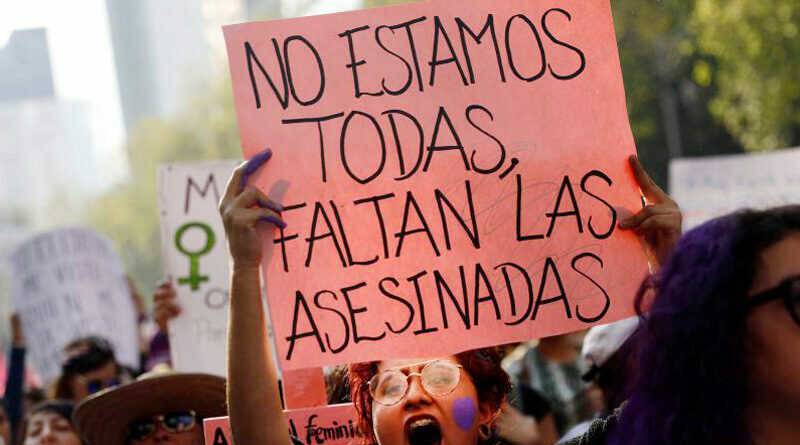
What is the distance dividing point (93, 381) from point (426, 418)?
3690mm

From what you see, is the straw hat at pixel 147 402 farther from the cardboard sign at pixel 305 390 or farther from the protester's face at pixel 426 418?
the protester's face at pixel 426 418

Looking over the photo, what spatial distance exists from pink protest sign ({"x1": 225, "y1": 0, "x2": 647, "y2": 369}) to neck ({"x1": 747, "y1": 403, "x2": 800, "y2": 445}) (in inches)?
32.7

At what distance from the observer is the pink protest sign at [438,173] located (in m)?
3.16

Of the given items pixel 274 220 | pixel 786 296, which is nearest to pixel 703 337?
pixel 786 296

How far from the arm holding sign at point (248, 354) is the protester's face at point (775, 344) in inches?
38.8

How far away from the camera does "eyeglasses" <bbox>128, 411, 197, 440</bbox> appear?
13.4 feet

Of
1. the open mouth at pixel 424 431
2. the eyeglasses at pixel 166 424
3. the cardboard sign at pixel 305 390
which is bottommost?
the eyeglasses at pixel 166 424

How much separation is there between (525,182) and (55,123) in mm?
151113

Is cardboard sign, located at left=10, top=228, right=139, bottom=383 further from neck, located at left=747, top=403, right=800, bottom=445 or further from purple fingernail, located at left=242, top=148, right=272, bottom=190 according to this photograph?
neck, located at left=747, top=403, right=800, bottom=445

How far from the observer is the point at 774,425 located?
235cm

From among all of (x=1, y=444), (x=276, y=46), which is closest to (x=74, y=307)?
(x=1, y=444)

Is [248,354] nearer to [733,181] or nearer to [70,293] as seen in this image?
[70,293]

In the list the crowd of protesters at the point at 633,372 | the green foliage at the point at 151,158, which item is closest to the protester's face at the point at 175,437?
the crowd of protesters at the point at 633,372

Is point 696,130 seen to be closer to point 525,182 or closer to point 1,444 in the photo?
point 1,444
